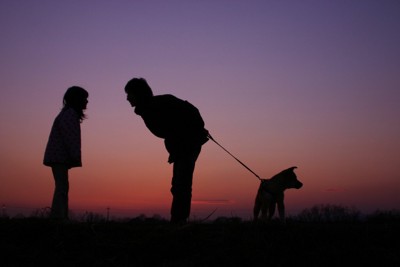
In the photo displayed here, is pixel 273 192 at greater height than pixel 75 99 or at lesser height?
lesser

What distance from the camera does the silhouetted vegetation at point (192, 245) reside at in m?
4.30

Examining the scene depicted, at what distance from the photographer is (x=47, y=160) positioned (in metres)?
7.14

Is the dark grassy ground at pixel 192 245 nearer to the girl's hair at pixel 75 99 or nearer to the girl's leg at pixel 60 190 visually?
the girl's leg at pixel 60 190

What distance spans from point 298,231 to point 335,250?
69 centimetres

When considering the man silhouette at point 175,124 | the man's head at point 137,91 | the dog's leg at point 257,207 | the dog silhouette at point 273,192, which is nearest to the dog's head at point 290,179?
the dog silhouette at point 273,192

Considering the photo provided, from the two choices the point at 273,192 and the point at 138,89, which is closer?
the point at 138,89

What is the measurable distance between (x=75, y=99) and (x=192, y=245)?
384cm

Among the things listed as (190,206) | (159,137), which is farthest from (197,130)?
(190,206)

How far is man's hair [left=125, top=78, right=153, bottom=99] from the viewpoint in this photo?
7.39 m

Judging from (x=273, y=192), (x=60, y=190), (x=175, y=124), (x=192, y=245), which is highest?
(x=175, y=124)

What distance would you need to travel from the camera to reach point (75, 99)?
7461 millimetres

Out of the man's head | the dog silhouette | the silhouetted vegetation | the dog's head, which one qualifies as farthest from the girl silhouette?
the dog's head

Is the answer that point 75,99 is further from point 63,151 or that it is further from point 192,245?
point 192,245

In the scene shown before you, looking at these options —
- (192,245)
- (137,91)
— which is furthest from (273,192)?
(192,245)
